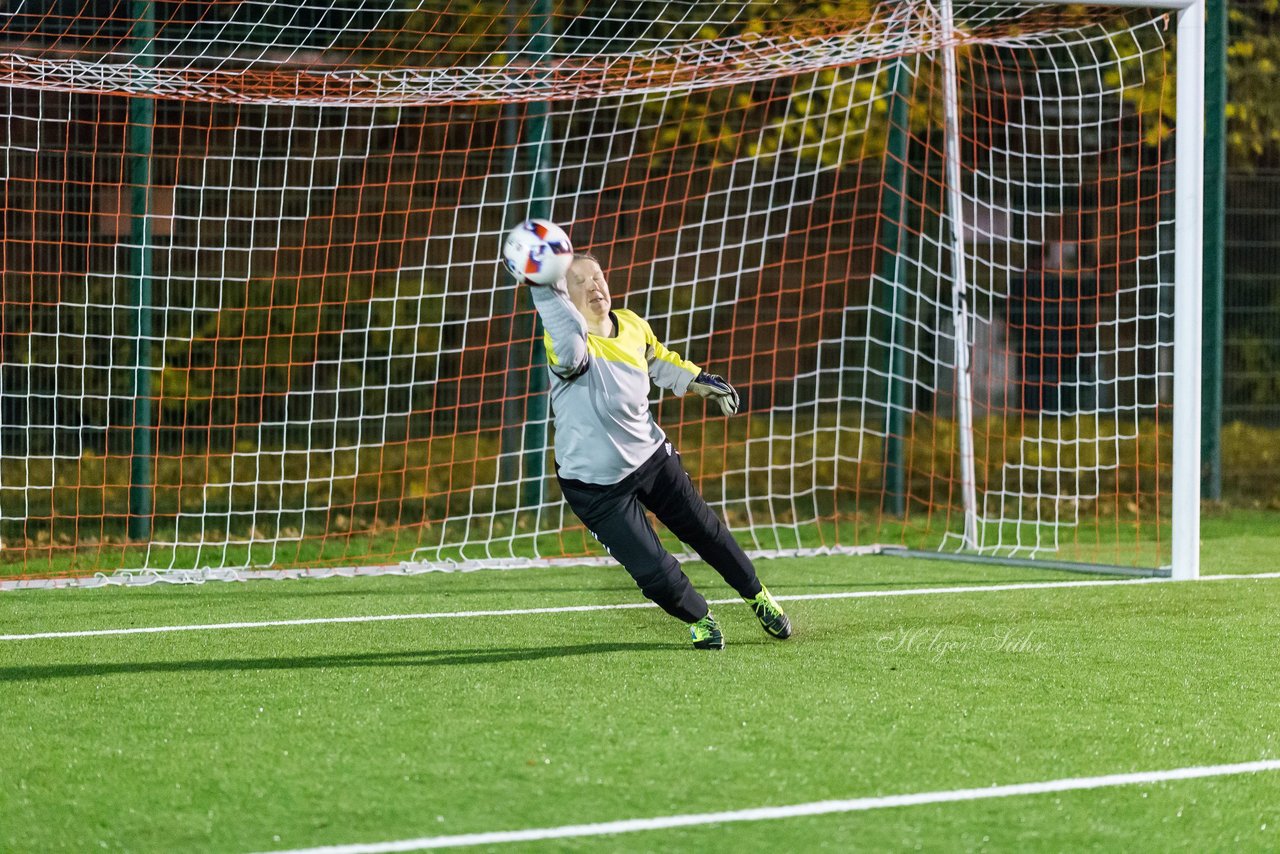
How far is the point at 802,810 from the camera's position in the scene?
3365 mm

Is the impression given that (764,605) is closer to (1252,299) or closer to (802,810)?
(802,810)

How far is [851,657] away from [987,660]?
450 mm

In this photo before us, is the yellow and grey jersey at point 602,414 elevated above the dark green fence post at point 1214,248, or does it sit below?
below

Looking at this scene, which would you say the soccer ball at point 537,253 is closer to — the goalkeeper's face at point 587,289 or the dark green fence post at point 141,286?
the goalkeeper's face at point 587,289

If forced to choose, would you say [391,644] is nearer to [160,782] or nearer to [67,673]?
[67,673]

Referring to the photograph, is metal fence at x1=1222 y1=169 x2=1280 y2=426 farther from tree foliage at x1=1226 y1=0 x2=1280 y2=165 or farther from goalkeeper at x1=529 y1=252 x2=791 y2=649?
goalkeeper at x1=529 y1=252 x2=791 y2=649

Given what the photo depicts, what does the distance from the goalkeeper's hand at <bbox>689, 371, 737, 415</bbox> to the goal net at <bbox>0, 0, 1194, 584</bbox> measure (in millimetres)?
2838

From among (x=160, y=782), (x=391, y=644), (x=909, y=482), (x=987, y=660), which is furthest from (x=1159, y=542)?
(x=160, y=782)

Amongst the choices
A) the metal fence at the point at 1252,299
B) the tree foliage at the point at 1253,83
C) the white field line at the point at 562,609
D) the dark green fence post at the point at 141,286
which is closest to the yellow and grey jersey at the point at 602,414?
the white field line at the point at 562,609

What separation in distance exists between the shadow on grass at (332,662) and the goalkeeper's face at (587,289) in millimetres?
1191

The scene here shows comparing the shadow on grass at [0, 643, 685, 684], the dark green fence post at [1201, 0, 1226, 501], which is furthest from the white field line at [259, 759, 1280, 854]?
the dark green fence post at [1201, 0, 1226, 501]

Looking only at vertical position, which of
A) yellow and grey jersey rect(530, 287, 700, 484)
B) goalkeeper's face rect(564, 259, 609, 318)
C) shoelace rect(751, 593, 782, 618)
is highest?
goalkeeper's face rect(564, 259, 609, 318)

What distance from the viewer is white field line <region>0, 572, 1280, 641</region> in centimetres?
590

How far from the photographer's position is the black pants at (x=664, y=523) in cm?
509
